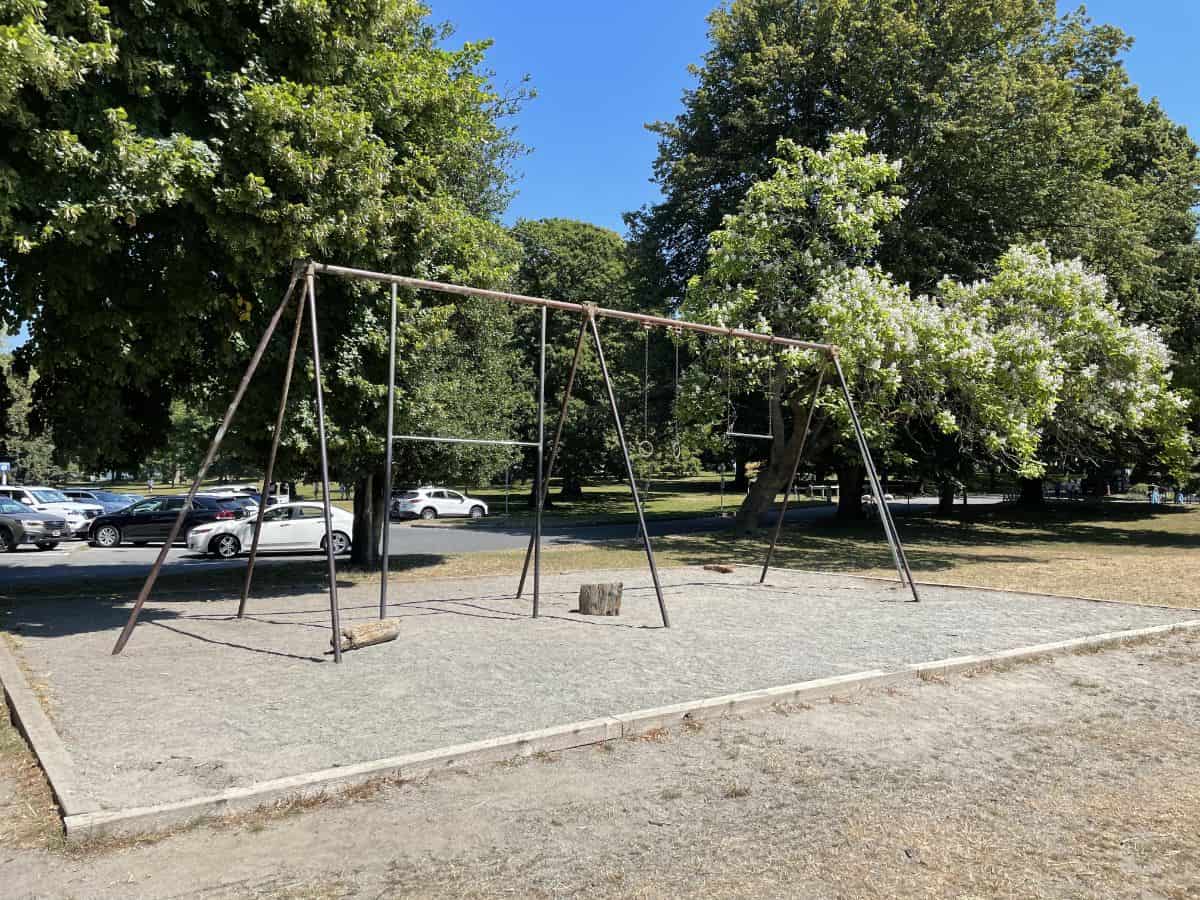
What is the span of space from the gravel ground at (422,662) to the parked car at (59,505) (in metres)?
19.0

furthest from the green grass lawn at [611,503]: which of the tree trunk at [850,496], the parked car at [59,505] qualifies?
the parked car at [59,505]

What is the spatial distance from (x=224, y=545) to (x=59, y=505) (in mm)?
11865

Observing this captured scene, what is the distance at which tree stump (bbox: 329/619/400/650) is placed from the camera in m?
8.80

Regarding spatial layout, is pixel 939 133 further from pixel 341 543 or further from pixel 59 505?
pixel 59 505

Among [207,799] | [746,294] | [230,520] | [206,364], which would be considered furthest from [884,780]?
[230,520]

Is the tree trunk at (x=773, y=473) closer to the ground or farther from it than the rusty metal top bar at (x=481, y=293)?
closer to the ground

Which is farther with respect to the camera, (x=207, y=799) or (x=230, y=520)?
(x=230, y=520)

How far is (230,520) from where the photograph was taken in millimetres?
23422

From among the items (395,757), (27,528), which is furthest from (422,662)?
(27,528)

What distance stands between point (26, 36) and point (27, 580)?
12.6 m

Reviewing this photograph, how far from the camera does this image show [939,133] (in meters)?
22.3

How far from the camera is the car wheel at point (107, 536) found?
2634 cm

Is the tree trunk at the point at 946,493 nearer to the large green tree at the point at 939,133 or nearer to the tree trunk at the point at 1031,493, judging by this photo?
the tree trunk at the point at 1031,493

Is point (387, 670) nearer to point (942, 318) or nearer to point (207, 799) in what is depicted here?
point (207, 799)
